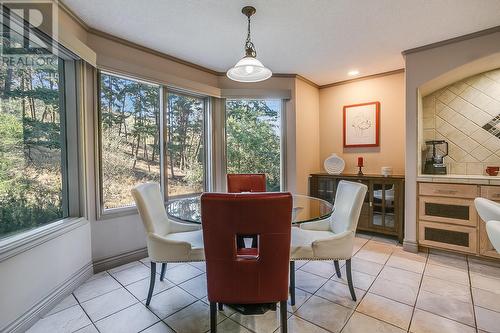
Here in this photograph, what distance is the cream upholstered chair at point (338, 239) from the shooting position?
183 centimetres

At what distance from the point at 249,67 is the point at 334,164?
251cm

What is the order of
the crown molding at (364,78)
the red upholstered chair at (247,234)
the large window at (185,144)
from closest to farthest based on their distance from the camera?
1. the red upholstered chair at (247,234)
2. the large window at (185,144)
3. the crown molding at (364,78)

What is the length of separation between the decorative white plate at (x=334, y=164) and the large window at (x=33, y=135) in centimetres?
341

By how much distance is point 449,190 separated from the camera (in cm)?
267

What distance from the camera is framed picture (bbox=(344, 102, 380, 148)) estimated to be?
3717 mm

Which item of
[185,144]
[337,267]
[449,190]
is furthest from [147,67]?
[449,190]

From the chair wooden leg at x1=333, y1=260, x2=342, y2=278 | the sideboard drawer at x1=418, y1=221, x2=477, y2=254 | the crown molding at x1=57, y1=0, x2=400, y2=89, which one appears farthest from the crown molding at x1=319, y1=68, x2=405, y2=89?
the chair wooden leg at x1=333, y1=260, x2=342, y2=278

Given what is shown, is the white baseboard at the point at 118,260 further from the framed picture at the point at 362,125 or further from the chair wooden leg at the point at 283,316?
the framed picture at the point at 362,125

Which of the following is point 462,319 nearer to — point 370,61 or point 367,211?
point 367,211

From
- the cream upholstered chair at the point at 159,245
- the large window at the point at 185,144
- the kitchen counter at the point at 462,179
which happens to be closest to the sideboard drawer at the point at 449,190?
the kitchen counter at the point at 462,179

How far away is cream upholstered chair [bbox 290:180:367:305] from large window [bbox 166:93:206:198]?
1.74 m

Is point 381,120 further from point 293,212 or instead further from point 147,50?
point 147,50

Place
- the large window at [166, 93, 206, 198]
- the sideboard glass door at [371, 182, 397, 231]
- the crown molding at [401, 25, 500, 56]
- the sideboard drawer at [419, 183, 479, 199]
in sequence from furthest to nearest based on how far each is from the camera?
1. the sideboard glass door at [371, 182, 397, 231]
2. the large window at [166, 93, 206, 198]
3. the sideboard drawer at [419, 183, 479, 199]
4. the crown molding at [401, 25, 500, 56]

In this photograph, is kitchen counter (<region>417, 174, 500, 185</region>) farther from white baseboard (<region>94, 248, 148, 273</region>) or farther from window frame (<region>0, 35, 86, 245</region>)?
window frame (<region>0, 35, 86, 245</region>)
